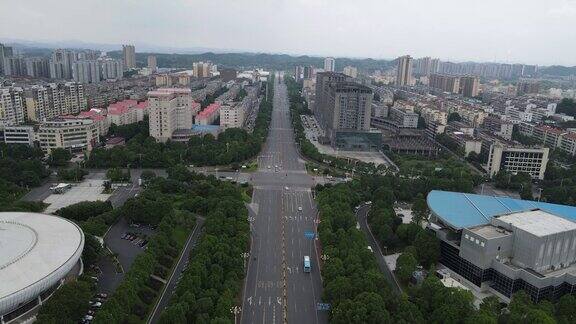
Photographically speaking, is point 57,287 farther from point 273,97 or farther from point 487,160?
point 273,97

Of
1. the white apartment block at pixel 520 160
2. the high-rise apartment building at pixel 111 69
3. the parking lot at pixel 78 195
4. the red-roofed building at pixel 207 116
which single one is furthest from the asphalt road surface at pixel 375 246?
the high-rise apartment building at pixel 111 69

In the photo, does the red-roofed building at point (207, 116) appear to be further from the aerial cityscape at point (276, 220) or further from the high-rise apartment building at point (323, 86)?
the high-rise apartment building at point (323, 86)

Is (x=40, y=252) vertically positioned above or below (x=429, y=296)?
above

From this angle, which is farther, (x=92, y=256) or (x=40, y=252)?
(x=92, y=256)

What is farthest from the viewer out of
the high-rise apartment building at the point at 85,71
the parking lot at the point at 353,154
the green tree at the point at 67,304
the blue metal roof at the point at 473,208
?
the high-rise apartment building at the point at 85,71

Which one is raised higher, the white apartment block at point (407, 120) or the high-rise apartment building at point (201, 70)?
the high-rise apartment building at point (201, 70)

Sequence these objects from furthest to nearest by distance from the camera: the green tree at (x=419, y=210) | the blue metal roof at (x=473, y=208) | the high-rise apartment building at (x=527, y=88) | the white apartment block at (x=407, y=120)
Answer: the high-rise apartment building at (x=527, y=88) < the white apartment block at (x=407, y=120) < the green tree at (x=419, y=210) < the blue metal roof at (x=473, y=208)

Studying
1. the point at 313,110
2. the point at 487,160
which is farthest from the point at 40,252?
the point at 313,110

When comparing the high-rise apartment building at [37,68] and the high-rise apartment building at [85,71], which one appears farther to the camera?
the high-rise apartment building at [37,68]
